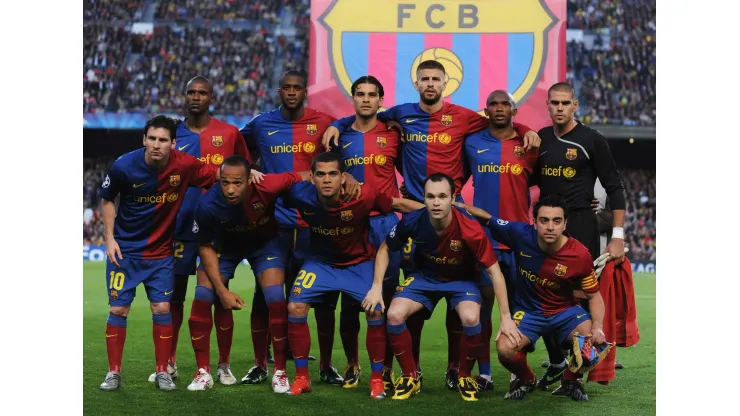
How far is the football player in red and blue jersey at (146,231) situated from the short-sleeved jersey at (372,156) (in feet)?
2.93

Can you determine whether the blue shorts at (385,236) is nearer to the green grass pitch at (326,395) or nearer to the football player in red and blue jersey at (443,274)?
the football player in red and blue jersey at (443,274)

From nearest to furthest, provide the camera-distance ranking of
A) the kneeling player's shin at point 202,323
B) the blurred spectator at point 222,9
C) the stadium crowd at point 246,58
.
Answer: the kneeling player's shin at point 202,323, the stadium crowd at point 246,58, the blurred spectator at point 222,9

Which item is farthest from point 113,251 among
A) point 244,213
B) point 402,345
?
point 402,345

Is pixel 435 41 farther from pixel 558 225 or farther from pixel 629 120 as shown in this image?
pixel 629 120

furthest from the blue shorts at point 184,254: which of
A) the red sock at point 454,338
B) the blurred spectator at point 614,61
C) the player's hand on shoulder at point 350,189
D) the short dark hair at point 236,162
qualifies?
the blurred spectator at point 614,61

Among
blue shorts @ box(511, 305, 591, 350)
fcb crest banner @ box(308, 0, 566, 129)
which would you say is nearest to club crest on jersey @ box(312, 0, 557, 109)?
fcb crest banner @ box(308, 0, 566, 129)

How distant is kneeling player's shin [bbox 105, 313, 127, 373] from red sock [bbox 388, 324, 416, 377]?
1.56m

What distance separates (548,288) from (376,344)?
1.02 m

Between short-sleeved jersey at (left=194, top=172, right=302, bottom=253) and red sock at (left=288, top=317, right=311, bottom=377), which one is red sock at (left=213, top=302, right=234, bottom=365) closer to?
short-sleeved jersey at (left=194, top=172, right=302, bottom=253)

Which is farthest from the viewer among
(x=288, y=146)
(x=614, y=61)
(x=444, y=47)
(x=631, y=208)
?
(x=614, y=61)

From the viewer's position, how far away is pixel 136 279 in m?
5.45

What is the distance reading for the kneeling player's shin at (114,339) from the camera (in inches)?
213

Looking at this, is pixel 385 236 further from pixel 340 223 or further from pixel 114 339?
pixel 114 339

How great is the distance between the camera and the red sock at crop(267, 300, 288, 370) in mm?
5431
